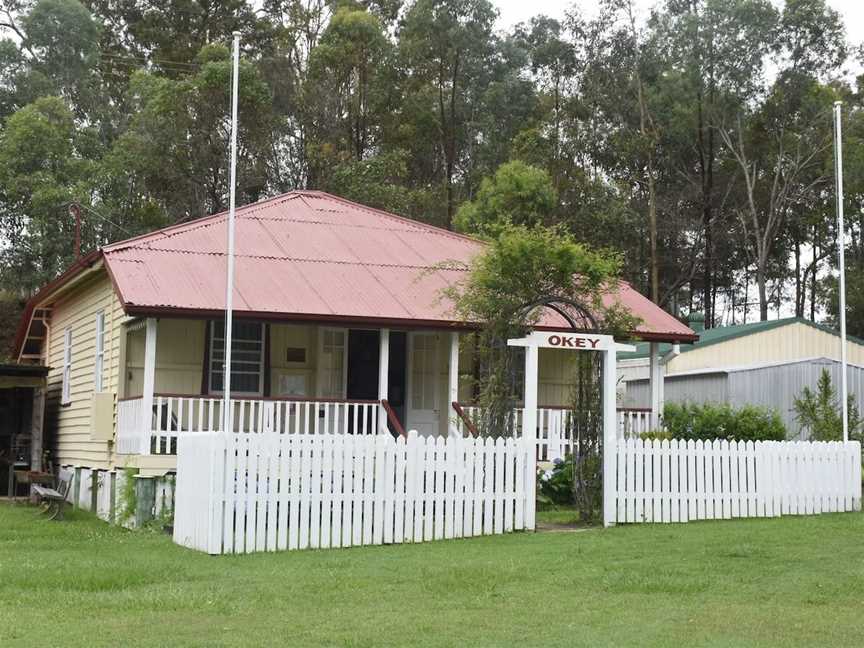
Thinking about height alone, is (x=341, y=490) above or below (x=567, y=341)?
below

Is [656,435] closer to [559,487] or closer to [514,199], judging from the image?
[559,487]

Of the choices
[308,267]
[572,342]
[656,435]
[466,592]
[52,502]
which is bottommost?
[466,592]

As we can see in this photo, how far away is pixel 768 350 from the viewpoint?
30719 mm

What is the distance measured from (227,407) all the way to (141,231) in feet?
94.4

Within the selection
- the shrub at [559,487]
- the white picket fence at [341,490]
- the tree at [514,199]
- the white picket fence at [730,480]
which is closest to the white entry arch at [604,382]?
the white picket fence at [730,480]

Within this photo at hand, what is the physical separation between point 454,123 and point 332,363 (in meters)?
25.9

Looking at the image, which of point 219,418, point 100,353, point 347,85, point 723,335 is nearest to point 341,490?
point 219,418

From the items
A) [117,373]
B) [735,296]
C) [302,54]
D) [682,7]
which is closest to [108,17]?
[302,54]

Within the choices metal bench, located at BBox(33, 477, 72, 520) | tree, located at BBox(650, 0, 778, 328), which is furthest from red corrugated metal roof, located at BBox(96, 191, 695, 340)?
tree, located at BBox(650, 0, 778, 328)

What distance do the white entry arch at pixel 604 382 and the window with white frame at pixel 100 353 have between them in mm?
8919

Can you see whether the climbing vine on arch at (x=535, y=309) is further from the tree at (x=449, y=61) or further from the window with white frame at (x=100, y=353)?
the tree at (x=449, y=61)

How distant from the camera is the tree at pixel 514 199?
36562 millimetres

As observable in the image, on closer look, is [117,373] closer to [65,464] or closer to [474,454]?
[65,464]

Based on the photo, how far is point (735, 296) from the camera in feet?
178
